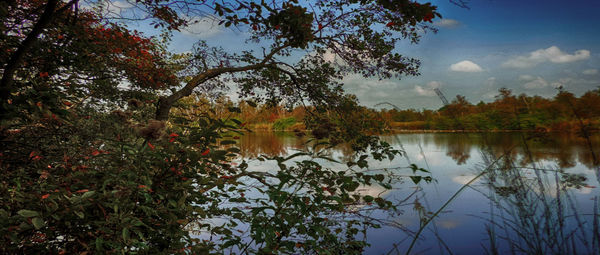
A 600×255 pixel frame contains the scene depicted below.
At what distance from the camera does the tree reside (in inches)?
45.8

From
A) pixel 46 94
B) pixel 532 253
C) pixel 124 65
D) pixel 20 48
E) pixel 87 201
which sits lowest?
pixel 532 253

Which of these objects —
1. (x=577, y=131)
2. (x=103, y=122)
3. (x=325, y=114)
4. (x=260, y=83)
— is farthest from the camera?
(x=260, y=83)

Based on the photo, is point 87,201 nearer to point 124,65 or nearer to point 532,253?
point 532,253

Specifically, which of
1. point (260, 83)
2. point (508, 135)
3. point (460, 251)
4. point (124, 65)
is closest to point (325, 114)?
point (260, 83)

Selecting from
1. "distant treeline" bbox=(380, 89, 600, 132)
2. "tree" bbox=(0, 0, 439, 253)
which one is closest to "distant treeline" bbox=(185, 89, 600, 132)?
"distant treeline" bbox=(380, 89, 600, 132)

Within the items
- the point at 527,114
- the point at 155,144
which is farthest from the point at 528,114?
the point at 155,144

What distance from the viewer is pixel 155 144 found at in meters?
1.48

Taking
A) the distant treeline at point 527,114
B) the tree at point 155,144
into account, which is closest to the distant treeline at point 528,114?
the distant treeline at point 527,114

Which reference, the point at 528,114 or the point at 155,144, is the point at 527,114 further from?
the point at 155,144

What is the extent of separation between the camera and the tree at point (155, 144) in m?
1.16

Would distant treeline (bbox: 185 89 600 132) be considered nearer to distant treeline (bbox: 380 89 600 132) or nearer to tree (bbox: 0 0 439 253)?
distant treeline (bbox: 380 89 600 132)

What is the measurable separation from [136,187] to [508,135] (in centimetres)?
201

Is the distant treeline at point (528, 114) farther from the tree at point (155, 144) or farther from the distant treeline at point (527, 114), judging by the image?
the tree at point (155, 144)

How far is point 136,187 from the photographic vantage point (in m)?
1.13
